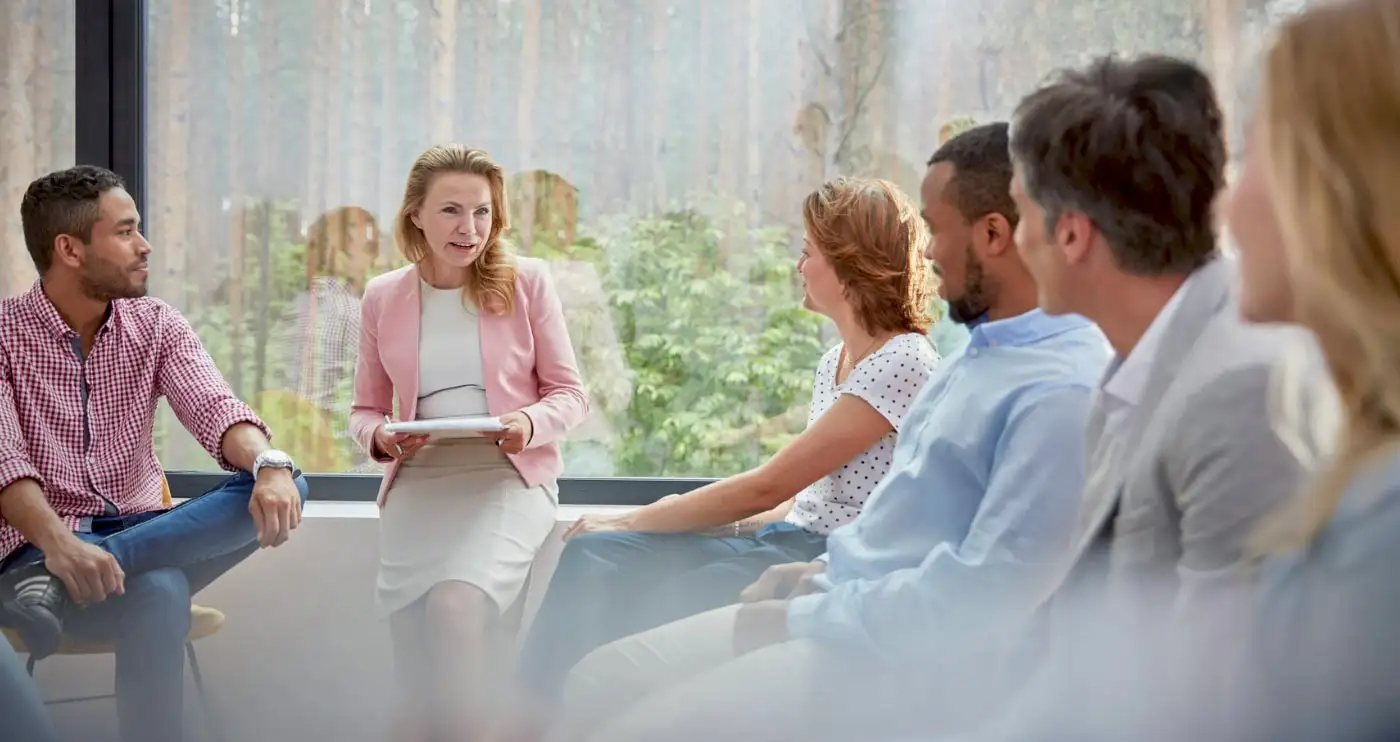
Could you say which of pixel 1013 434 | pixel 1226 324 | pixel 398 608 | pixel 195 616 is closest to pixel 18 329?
pixel 195 616

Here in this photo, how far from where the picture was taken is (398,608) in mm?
2262

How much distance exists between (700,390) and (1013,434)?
159cm

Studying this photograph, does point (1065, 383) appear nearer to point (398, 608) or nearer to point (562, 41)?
point (398, 608)

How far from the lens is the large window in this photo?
2.79 metres

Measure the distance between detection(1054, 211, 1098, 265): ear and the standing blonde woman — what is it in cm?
26

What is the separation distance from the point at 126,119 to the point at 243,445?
1041 mm

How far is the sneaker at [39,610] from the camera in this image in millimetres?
1974

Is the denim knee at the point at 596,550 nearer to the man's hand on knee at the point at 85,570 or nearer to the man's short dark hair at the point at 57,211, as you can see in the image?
the man's hand on knee at the point at 85,570

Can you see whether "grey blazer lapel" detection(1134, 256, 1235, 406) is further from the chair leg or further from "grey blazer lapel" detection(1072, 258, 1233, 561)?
the chair leg

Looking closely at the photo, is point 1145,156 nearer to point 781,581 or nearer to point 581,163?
point 781,581

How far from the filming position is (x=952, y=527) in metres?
1.33

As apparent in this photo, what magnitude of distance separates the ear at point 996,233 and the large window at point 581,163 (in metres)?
1.43

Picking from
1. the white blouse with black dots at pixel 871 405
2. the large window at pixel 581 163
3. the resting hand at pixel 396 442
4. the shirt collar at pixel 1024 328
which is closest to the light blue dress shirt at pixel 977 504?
the shirt collar at pixel 1024 328

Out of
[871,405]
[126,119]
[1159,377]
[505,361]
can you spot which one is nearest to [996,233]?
[1159,377]
